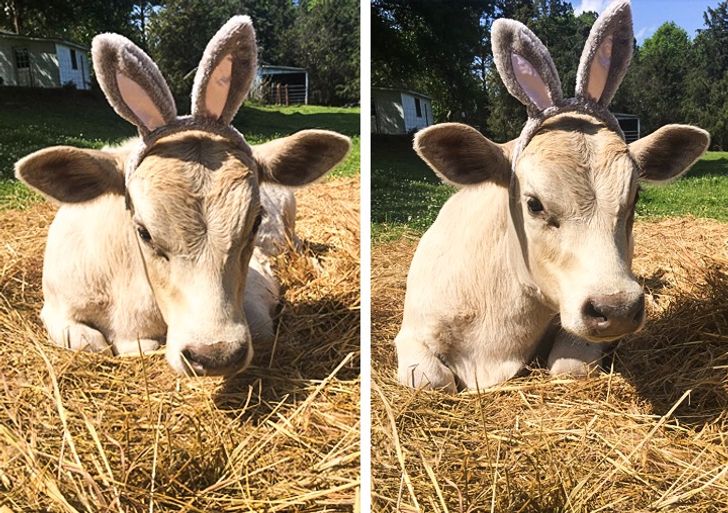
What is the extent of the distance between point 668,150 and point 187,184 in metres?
0.94

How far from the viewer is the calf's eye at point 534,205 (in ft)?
4.55

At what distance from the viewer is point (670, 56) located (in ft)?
4.75

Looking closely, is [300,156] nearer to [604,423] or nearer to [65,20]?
[65,20]

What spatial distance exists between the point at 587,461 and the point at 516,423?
151 millimetres

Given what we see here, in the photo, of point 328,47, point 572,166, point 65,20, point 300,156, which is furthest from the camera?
point 328,47

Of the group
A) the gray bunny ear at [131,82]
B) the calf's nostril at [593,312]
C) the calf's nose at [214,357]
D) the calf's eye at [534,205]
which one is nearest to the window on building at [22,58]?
the gray bunny ear at [131,82]

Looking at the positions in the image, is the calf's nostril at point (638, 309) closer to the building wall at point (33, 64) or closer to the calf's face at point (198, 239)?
the calf's face at point (198, 239)

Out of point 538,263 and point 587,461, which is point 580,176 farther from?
point 587,461

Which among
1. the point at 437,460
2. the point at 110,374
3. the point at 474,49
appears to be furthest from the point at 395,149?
the point at 110,374

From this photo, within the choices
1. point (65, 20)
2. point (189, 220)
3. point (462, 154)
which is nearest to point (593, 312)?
point (462, 154)

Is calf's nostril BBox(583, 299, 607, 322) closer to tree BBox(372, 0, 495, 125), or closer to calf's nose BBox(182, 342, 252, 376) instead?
tree BBox(372, 0, 495, 125)

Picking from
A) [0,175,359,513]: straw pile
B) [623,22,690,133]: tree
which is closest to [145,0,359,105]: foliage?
[0,175,359,513]: straw pile

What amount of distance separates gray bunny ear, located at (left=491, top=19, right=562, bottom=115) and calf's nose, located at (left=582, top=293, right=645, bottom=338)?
40cm

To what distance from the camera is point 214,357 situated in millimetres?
1271
